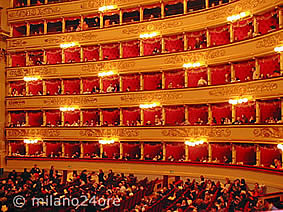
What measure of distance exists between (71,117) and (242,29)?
12.3 meters

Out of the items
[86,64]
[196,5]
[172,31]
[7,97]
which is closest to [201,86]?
[172,31]

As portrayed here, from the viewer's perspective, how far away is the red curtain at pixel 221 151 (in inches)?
680

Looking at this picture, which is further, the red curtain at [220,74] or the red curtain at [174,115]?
the red curtain at [174,115]

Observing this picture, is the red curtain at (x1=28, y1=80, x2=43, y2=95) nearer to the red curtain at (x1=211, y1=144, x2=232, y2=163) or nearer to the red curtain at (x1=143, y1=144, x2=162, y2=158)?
the red curtain at (x1=143, y1=144, x2=162, y2=158)

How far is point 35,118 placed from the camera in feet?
73.7

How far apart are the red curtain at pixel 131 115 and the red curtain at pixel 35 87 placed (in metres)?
6.69

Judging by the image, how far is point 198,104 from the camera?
1817 centimetres

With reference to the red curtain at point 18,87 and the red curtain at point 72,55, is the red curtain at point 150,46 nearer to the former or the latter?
the red curtain at point 72,55

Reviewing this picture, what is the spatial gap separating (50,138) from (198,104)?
10.1 m

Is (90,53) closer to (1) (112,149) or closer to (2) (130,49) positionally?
(2) (130,49)

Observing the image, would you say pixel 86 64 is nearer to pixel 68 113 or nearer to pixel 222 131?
pixel 68 113

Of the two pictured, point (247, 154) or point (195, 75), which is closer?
Answer: point (247, 154)

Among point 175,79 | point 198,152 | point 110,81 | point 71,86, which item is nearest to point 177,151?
point 198,152

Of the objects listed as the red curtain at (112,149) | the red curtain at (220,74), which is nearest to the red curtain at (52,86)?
the red curtain at (112,149)
